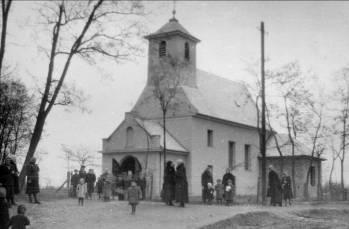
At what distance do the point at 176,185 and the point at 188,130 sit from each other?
17848 mm

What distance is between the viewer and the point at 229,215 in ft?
59.3

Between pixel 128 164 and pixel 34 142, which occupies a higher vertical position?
pixel 34 142

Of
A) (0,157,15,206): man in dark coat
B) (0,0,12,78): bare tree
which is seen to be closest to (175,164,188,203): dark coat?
(0,157,15,206): man in dark coat

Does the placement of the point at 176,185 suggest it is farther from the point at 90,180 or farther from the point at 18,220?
the point at 18,220

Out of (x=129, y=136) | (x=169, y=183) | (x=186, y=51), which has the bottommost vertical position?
(x=169, y=183)

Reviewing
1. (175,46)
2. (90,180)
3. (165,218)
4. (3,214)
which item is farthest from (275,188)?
(175,46)

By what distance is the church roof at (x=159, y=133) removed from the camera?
37894 millimetres

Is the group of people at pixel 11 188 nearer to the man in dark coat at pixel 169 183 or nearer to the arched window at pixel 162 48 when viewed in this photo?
the man in dark coat at pixel 169 183

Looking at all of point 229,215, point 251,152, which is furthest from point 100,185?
point 251,152

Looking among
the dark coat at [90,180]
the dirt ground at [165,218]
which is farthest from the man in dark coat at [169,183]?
the dark coat at [90,180]

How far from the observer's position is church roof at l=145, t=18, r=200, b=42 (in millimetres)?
41844

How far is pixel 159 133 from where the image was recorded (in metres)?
39.0

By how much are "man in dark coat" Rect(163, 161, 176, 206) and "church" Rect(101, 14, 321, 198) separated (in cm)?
1342

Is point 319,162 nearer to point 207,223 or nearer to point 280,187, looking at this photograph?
point 280,187
